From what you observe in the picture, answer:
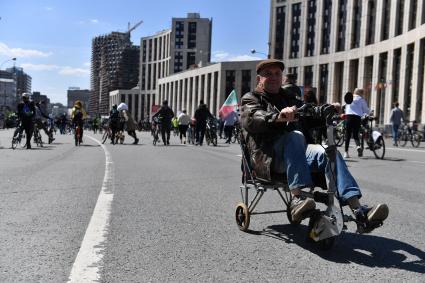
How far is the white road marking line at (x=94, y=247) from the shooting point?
10.5ft

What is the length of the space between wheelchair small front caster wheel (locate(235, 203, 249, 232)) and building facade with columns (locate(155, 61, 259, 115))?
96.9 m

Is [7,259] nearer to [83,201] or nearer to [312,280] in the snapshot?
[312,280]

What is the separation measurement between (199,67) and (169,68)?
1605 inches

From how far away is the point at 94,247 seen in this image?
3.87 meters

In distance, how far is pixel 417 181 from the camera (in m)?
8.73

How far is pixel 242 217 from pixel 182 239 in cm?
61

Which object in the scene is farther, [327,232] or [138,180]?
[138,180]

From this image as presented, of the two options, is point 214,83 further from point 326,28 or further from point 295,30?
point 326,28

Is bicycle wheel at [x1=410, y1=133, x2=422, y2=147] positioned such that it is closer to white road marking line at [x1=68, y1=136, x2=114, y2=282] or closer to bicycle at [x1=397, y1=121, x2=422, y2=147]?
bicycle at [x1=397, y1=121, x2=422, y2=147]

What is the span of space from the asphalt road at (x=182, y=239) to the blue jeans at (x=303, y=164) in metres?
0.47

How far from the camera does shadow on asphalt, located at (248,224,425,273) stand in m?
3.54

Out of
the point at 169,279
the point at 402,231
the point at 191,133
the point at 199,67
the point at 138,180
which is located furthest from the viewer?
the point at 199,67

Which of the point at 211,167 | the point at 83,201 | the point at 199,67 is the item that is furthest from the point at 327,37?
the point at 83,201

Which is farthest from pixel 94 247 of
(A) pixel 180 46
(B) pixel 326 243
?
(A) pixel 180 46
